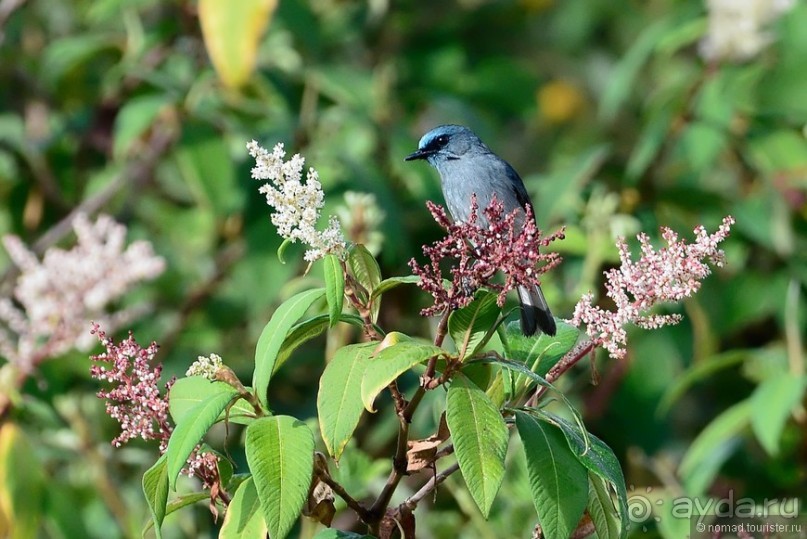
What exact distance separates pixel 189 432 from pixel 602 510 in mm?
728

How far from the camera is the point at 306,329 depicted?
2.04 m

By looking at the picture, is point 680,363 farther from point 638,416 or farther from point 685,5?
point 685,5

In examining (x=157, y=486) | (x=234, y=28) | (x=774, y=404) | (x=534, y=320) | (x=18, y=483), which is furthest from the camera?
(x=774, y=404)

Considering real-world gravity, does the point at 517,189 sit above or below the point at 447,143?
below

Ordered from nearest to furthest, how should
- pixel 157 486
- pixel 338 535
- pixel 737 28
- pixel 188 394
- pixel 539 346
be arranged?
1. pixel 157 486
2. pixel 338 535
3. pixel 188 394
4. pixel 539 346
5. pixel 737 28

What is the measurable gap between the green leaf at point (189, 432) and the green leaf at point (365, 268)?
1.05ft

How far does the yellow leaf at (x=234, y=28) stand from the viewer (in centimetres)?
311

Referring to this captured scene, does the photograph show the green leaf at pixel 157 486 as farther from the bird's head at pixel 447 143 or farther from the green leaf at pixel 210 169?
the green leaf at pixel 210 169

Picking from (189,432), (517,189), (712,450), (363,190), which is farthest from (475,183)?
(189,432)

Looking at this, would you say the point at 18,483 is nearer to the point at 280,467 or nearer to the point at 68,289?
the point at 68,289

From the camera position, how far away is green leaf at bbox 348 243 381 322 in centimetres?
201

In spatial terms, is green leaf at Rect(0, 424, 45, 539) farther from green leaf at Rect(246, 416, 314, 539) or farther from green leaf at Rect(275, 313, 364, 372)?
green leaf at Rect(246, 416, 314, 539)

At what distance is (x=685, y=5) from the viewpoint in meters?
6.39

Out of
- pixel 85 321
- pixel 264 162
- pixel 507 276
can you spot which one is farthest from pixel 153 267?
pixel 507 276
